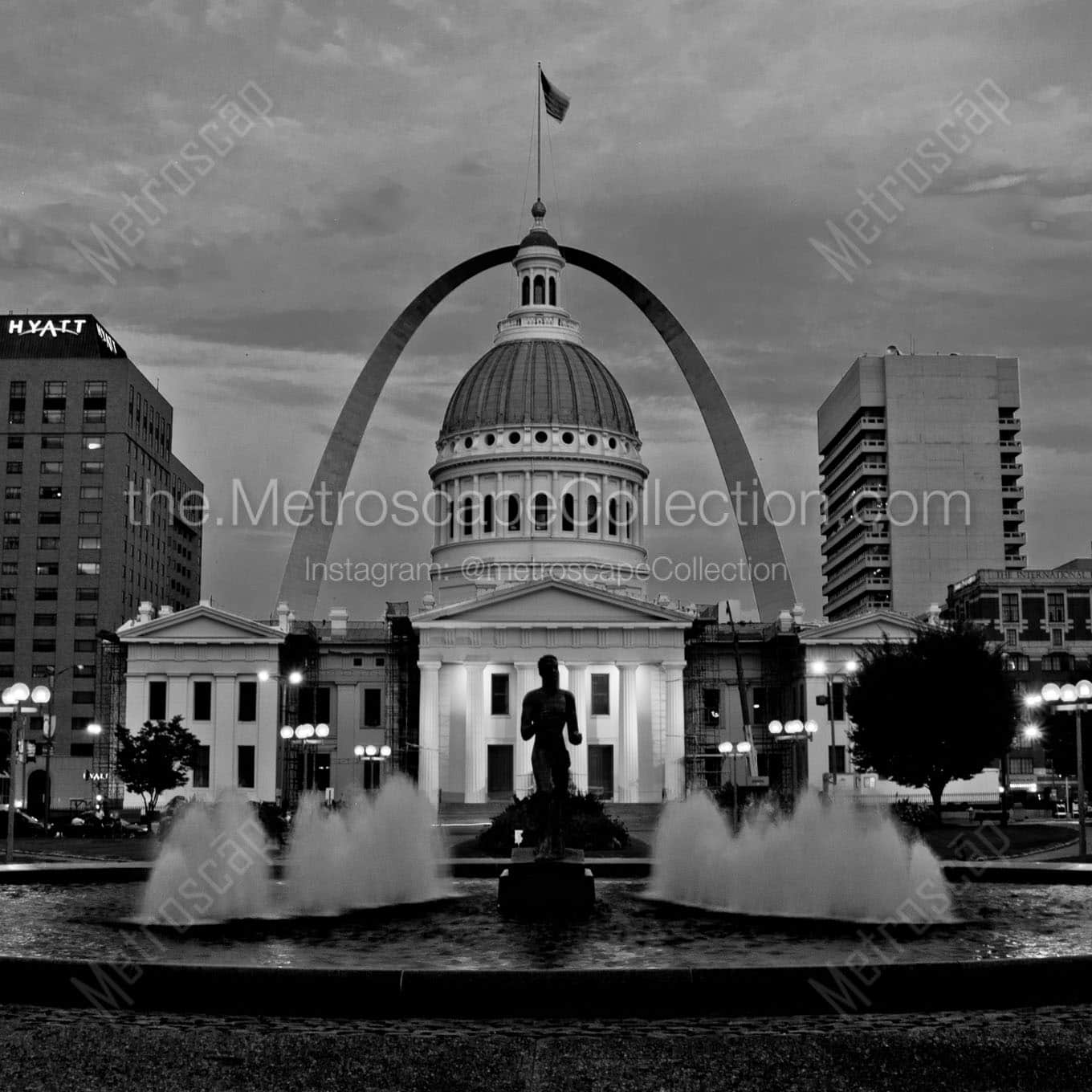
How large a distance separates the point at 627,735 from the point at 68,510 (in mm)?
56770

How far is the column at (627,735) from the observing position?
9325 centimetres

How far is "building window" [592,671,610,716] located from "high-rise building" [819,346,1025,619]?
4837 cm

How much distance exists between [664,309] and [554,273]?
92.0 feet

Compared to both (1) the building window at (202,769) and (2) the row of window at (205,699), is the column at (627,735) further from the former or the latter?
(1) the building window at (202,769)

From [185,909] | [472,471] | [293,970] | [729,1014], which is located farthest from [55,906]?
[472,471]

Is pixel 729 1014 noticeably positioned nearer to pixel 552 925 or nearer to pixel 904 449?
pixel 552 925

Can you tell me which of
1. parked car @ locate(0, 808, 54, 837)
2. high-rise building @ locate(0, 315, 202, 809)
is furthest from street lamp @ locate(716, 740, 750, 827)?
high-rise building @ locate(0, 315, 202, 809)

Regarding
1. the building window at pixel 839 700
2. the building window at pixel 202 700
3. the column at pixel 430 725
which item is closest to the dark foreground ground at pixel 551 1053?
the column at pixel 430 725

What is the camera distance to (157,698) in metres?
95.9

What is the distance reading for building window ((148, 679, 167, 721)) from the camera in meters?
95.6

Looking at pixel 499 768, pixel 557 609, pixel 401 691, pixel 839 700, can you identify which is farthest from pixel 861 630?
pixel 401 691

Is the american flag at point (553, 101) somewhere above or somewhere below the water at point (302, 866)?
above

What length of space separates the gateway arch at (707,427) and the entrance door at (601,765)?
1397 centimetres

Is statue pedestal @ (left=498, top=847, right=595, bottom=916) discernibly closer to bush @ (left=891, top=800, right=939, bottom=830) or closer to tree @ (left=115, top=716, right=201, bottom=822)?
bush @ (left=891, top=800, right=939, bottom=830)
